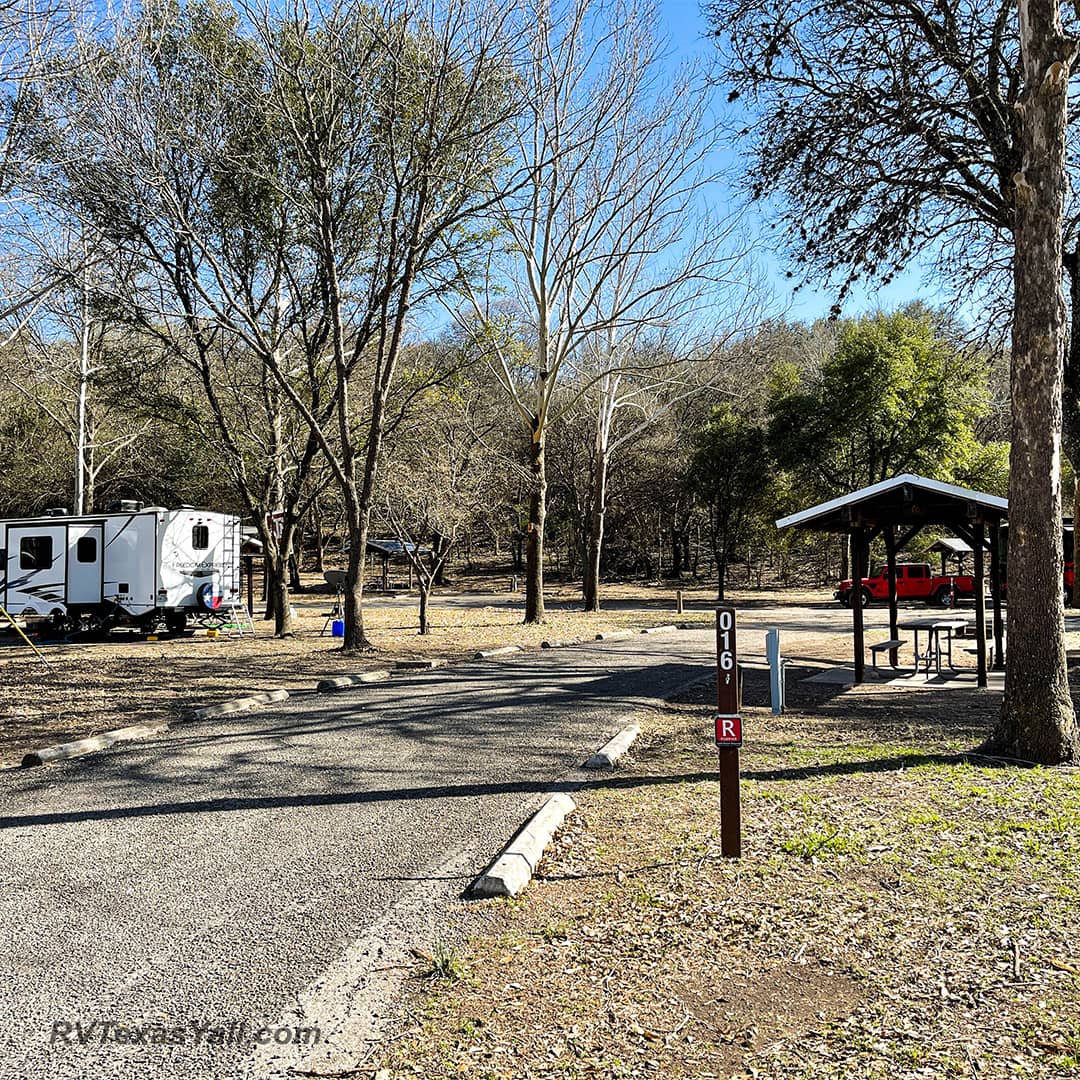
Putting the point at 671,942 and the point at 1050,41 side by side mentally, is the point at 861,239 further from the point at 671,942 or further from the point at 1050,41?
the point at 671,942

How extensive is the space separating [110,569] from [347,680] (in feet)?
36.1

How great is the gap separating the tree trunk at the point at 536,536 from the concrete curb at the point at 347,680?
30.2 feet

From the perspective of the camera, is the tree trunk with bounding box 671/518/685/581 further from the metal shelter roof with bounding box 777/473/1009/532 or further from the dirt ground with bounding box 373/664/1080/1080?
the dirt ground with bounding box 373/664/1080/1080

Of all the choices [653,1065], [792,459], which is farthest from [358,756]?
[792,459]

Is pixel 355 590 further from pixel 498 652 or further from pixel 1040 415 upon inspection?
pixel 1040 415

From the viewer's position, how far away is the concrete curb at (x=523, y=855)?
464 cm

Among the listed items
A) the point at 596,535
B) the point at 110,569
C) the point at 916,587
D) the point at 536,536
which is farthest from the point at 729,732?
the point at 916,587

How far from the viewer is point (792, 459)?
106ft

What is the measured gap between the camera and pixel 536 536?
22562 millimetres

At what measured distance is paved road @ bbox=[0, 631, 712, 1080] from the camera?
3.42 meters

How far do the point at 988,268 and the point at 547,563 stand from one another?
38612 mm

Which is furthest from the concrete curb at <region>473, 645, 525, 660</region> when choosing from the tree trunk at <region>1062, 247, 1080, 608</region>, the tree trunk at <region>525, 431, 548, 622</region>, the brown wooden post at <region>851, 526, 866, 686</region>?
the tree trunk at <region>1062, 247, 1080, 608</region>

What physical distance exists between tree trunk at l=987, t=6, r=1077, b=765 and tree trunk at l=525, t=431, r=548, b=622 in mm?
15161

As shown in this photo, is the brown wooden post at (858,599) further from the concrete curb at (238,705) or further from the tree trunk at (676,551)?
the tree trunk at (676,551)
